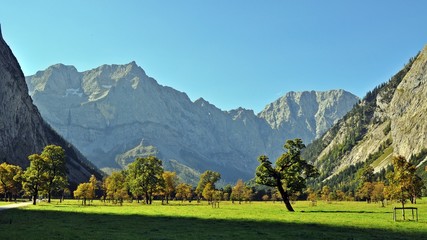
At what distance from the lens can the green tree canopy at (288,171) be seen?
9075cm

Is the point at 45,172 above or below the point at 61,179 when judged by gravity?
above

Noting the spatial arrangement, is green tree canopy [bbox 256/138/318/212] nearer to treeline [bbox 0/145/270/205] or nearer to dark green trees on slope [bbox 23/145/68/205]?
treeline [bbox 0/145/270/205]

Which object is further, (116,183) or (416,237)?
(116,183)

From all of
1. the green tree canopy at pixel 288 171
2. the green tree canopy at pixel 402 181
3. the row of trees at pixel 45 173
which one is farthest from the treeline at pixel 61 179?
the green tree canopy at pixel 402 181

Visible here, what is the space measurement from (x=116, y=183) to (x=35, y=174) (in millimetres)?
59963

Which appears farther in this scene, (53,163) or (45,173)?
(45,173)

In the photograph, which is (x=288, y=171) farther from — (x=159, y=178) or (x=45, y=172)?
(x=45, y=172)

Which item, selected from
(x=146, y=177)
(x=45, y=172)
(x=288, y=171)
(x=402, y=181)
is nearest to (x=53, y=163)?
(x=45, y=172)

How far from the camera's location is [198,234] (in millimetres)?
41969

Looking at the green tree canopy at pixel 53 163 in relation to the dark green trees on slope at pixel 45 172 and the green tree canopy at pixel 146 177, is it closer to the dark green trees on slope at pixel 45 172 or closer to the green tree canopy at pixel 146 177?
the dark green trees on slope at pixel 45 172

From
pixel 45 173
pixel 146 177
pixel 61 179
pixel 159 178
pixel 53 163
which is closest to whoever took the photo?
pixel 53 163

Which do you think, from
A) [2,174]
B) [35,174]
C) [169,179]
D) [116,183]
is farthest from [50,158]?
[169,179]

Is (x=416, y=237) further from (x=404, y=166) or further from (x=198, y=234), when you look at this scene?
(x=404, y=166)

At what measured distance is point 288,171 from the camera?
303 feet
